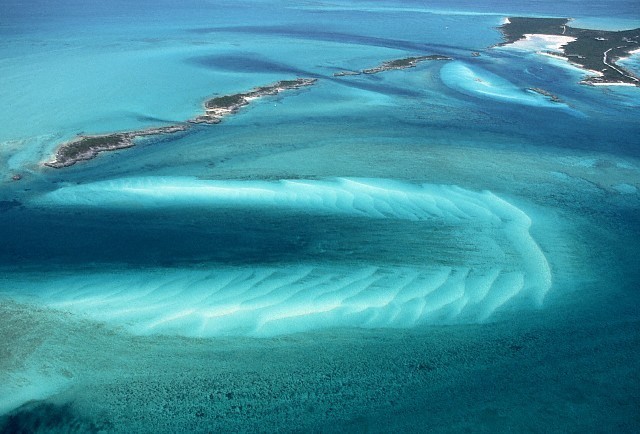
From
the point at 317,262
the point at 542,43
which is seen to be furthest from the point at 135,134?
the point at 542,43

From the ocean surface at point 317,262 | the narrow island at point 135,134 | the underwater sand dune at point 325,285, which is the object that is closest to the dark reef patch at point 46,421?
the ocean surface at point 317,262

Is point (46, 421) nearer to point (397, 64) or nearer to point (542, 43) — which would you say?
point (397, 64)

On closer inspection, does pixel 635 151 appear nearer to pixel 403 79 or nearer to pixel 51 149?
pixel 403 79

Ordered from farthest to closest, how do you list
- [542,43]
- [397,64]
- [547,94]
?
[542,43] < [397,64] < [547,94]

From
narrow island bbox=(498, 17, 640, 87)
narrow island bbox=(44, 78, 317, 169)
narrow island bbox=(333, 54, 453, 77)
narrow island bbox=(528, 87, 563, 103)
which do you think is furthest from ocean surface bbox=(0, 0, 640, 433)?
narrow island bbox=(498, 17, 640, 87)

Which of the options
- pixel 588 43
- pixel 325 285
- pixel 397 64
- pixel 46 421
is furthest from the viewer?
pixel 588 43

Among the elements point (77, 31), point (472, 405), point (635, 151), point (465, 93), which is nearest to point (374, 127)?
point (465, 93)
